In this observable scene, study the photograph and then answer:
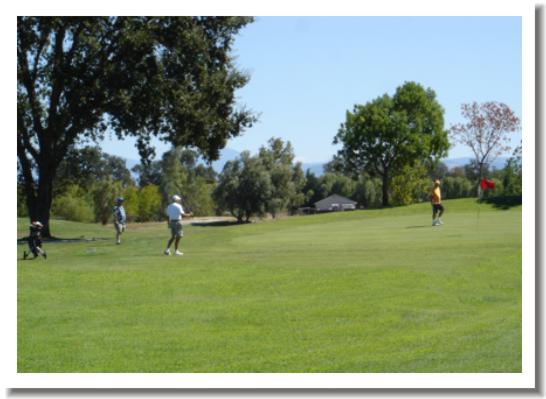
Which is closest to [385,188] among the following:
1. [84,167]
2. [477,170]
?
[477,170]

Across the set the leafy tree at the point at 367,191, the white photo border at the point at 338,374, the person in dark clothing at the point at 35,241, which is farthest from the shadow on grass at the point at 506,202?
the white photo border at the point at 338,374

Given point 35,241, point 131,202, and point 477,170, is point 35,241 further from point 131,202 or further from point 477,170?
point 131,202

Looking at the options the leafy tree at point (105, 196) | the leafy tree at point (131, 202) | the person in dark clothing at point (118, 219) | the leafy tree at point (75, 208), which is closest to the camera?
the person in dark clothing at point (118, 219)

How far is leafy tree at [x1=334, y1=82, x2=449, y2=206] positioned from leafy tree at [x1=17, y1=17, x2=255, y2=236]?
53.9 ft

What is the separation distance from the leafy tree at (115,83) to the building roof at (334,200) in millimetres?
30705

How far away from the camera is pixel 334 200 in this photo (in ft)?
225

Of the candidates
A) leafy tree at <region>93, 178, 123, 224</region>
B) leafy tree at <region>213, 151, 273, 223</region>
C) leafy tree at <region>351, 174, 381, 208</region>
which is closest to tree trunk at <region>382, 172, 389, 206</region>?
leafy tree at <region>351, 174, 381, 208</region>

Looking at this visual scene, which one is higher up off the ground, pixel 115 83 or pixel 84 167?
pixel 115 83

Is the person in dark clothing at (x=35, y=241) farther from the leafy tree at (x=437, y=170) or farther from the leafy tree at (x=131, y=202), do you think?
the leafy tree at (x=437, y=170)

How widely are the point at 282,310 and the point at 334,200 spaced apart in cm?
5361

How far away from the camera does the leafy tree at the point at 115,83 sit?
108ft

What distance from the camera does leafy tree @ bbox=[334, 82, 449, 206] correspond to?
4944cm

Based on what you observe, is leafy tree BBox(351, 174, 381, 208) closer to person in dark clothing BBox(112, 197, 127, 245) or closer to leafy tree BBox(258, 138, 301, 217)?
leafy tree BBox(258, 138, 301, 217)
